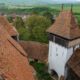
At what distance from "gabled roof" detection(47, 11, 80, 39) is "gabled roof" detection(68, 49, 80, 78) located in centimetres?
219

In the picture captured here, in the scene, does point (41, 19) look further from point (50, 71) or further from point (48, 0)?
point (48, 0)

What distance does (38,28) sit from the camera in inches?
1861

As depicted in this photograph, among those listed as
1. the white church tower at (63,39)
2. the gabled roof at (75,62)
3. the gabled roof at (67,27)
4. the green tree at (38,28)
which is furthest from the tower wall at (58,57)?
the green tree at (38,28)

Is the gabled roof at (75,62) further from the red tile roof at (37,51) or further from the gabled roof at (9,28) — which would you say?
the gabled roof at (9,28)

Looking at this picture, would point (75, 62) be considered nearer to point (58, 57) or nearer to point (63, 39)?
point (63, 39)

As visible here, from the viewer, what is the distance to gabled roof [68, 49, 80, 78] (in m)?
23.8

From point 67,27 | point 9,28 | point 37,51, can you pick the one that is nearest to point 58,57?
point 67,27

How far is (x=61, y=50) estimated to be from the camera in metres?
27.1

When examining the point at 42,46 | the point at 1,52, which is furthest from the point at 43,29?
the point at 1,52

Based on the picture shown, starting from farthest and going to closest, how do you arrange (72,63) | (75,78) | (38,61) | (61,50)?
(38,61) → (61,50) → (72,63) → (75,78)

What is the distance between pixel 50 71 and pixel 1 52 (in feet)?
70.3

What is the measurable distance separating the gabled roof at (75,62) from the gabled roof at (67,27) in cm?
219

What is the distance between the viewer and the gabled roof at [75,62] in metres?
23.8

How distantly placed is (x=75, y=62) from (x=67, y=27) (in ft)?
15.1
